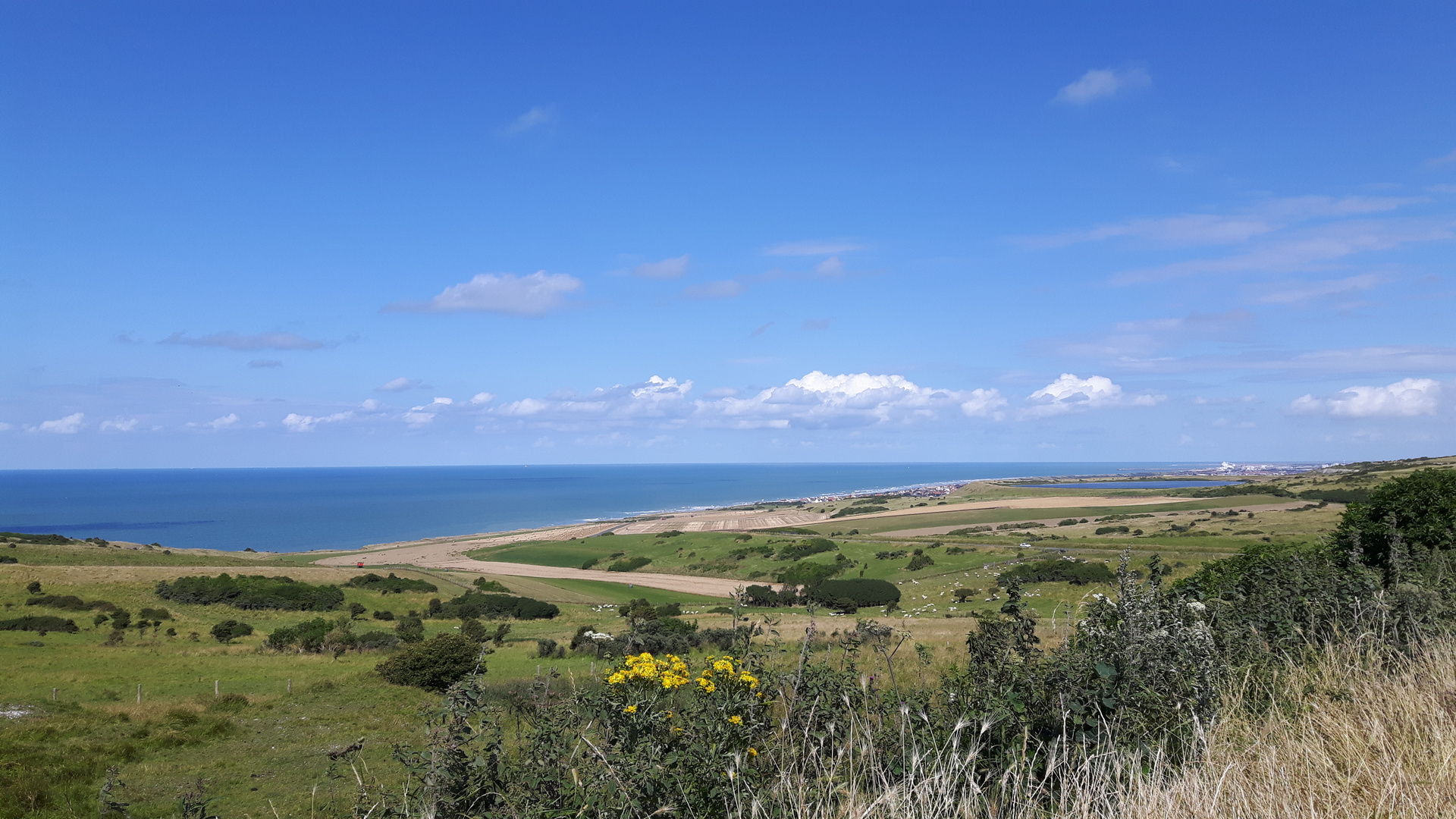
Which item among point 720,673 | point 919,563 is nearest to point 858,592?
point 919,563

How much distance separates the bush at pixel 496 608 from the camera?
152 ft

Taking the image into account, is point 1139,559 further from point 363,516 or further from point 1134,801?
point 363,516

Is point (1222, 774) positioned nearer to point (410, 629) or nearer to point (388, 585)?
point (410, 629)

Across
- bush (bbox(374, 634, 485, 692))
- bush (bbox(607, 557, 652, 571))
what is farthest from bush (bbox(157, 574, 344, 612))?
bush (bbox(607, 557, 652, 571))

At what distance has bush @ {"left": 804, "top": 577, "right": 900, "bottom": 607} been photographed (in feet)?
166

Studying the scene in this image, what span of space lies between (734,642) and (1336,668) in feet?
13.8

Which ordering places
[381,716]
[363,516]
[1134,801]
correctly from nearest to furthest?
[1134,801]
[381,716]
[363,516]

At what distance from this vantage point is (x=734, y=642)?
5.19 m

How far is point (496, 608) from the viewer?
4828cm

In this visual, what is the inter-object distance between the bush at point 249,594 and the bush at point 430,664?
25475 mm

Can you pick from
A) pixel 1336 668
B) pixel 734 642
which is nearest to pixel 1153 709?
pixel 1336 668

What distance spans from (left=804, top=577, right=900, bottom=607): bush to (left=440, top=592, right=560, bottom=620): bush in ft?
57.6

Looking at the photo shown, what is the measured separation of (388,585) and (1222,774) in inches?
2340

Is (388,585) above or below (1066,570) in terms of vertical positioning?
below
